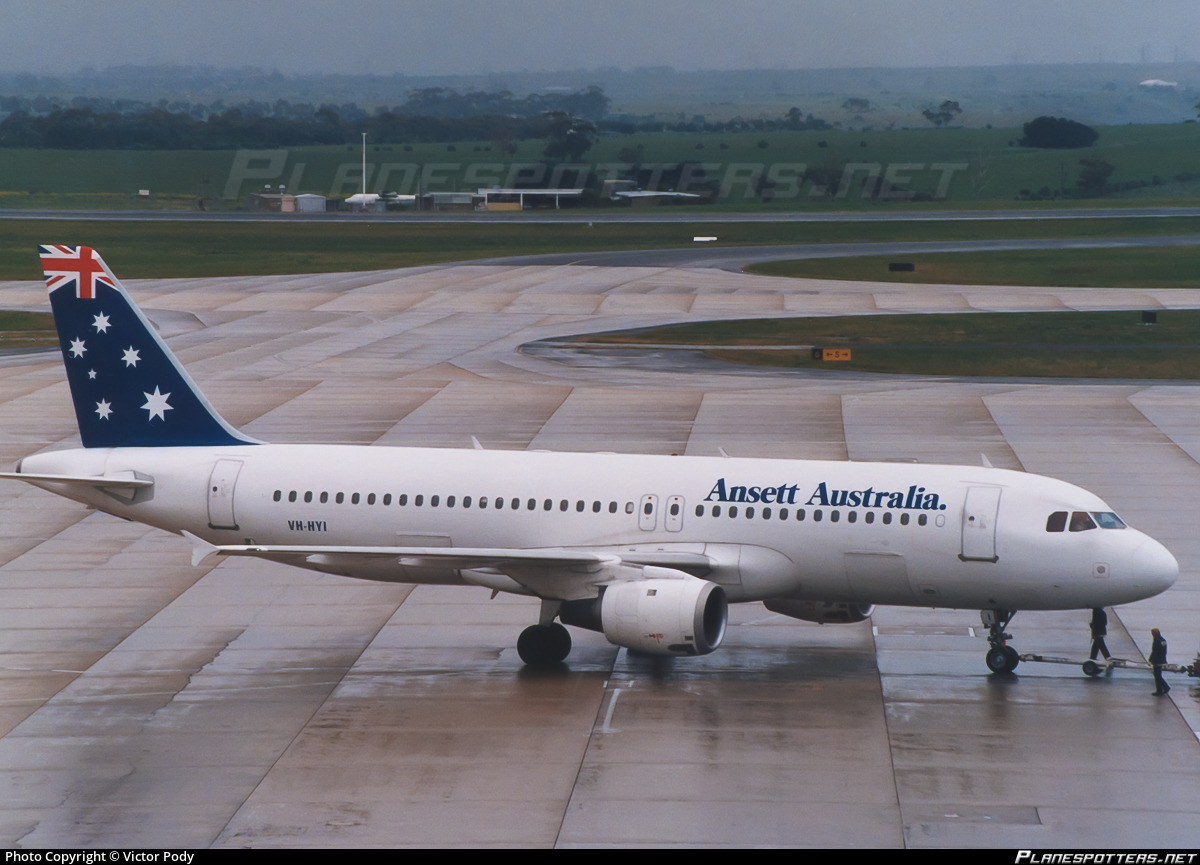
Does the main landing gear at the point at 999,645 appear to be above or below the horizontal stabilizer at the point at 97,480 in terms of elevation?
below

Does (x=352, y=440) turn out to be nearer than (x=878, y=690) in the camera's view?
No

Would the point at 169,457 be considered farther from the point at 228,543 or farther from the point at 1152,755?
the point at 1152,755

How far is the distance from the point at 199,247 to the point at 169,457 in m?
116

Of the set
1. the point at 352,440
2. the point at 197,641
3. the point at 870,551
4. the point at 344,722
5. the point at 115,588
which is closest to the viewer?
the point at 344,722

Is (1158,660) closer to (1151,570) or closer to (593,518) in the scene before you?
(1151,570)

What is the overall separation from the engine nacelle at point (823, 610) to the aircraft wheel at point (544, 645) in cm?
411

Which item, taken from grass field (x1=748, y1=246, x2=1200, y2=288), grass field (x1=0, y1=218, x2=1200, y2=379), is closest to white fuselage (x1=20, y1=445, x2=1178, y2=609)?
grass field (x1=0, y1=218, x2=1200, y2=379)

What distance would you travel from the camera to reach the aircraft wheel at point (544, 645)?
30.3 m

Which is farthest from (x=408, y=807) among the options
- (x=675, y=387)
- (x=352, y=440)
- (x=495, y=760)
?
(x=675, y=387)

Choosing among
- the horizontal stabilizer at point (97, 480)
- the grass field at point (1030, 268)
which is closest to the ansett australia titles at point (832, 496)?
the horizontal stabilizer at point (97, 480)

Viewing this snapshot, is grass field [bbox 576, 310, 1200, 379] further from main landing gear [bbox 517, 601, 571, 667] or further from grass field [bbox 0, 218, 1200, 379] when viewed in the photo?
main landing gear [bbox 517, 601, 571, 667]

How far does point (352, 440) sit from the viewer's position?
5425cm

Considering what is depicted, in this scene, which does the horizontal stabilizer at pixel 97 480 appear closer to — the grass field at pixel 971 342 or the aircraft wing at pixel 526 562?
the aircraft wing at pixel 526 562
